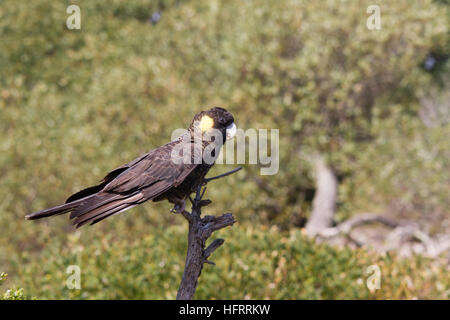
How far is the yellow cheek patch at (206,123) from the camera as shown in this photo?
12.1 ft

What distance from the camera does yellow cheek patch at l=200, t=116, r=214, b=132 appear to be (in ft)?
12.1

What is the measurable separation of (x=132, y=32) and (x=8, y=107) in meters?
4.61

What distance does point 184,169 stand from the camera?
3.55 meters

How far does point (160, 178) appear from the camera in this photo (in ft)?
11.6

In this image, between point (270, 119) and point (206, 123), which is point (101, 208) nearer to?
point (206, 123)

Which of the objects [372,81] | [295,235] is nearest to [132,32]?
[372,81]

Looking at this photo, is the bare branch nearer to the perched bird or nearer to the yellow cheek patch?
the perched bird

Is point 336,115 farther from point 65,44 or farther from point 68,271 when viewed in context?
point 65,44

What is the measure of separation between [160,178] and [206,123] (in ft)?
1.78

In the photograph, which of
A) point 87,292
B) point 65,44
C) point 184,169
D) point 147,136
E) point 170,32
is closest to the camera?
point 184,169

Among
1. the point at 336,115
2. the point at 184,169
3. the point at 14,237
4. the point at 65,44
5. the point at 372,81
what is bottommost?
the point at 14,237

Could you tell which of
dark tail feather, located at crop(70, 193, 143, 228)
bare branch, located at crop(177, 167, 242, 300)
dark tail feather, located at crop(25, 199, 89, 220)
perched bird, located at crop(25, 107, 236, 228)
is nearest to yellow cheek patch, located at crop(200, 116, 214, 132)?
perched bird, located at crop(25, 107, 236, 228)

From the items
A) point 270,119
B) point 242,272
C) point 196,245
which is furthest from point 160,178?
point 270,119
